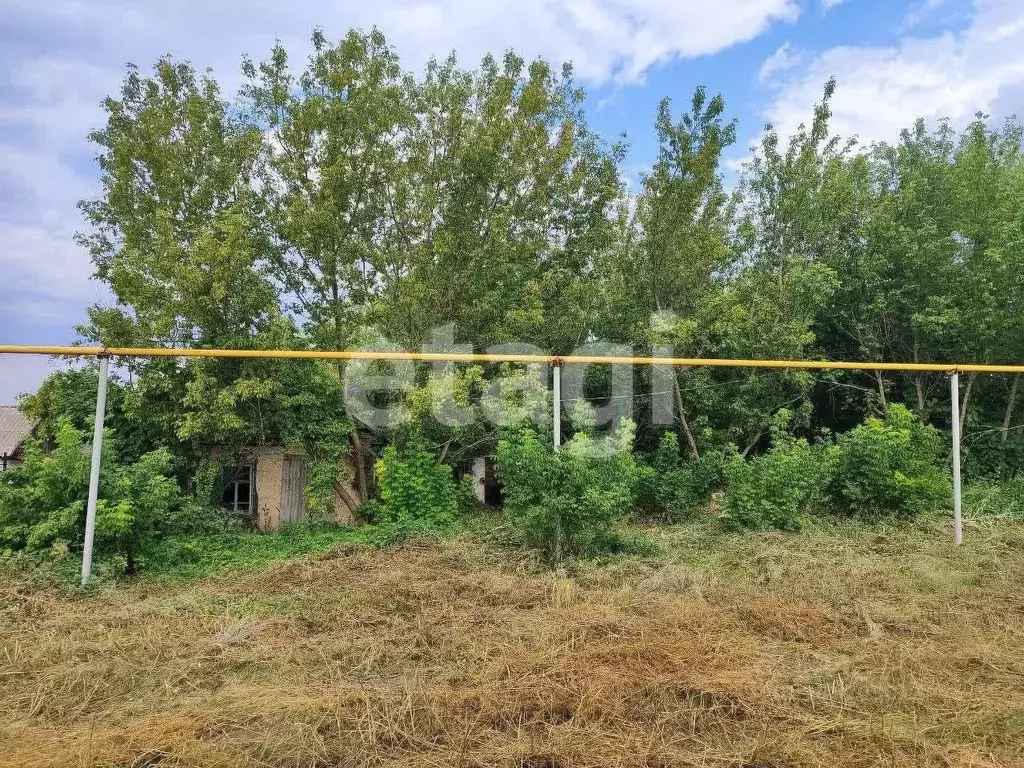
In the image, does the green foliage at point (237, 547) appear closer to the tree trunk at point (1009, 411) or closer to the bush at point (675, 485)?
the bush at point (675, 485)

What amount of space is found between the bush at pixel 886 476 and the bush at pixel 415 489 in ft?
16.3

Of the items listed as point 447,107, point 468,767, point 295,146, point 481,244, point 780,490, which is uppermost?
point 447,107

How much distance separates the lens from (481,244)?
9438 mm

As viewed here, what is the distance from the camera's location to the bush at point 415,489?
8.24 meters

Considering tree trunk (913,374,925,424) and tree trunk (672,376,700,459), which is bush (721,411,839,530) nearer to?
tree trunk (672,376,700,459)

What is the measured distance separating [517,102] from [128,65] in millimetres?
5729

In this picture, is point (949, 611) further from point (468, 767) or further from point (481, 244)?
point (481, 244)

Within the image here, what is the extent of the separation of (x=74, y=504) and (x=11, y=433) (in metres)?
9.28

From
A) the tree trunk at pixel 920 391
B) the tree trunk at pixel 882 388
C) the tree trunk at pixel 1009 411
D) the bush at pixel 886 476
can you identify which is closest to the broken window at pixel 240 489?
the bush at pixel 886 476

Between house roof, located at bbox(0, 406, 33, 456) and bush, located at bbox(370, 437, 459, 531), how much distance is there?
8.19 metres

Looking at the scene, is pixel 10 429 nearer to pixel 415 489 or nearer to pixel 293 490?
pixel 293 490

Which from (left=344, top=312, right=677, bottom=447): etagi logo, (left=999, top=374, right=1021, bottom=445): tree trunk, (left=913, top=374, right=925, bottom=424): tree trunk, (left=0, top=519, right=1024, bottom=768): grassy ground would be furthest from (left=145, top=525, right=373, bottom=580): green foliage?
(left=999, top=374, right=1021, bottom=445): tree trunk

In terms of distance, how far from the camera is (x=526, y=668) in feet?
10.9

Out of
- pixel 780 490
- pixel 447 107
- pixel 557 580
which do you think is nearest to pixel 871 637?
pixel 557 580
